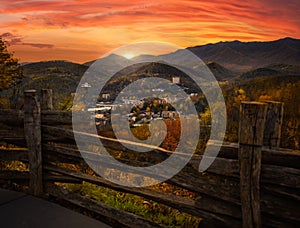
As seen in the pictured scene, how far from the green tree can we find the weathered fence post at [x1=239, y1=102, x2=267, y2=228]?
10330mm

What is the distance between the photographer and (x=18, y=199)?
4.01 meters

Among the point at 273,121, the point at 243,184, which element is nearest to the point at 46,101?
the point at 243,184

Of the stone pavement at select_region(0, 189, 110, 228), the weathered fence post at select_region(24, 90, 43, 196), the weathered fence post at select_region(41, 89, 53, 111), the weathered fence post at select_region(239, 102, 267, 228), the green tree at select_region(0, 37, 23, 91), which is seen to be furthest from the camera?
the green tree at select_region(0, 37, 23, 91)

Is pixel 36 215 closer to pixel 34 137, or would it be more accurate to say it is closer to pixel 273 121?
pixel 34 137

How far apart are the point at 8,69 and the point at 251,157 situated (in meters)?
11.2

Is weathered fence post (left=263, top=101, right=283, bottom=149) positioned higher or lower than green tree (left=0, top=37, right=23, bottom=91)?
lower

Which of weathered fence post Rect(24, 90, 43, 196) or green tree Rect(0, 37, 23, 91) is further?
green tree Rect(0, 37, 23, 91)

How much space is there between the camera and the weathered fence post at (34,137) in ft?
13.5

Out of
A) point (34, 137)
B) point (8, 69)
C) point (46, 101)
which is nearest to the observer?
point (34, 137)

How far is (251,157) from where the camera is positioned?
9.25ft

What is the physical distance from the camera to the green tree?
37.5 ft

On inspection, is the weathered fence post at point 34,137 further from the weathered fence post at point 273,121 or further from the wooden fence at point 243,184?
the weathered fence post at point 273,121

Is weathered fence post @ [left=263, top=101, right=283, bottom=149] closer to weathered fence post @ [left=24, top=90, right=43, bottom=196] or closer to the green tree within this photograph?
weathered fence post @ [left=24, top=90, right=43, bottom=196]

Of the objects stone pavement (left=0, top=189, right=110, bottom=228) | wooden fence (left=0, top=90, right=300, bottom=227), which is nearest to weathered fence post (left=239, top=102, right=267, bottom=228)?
wooden fence (left=0, top=90, right=300, bottom=227)
